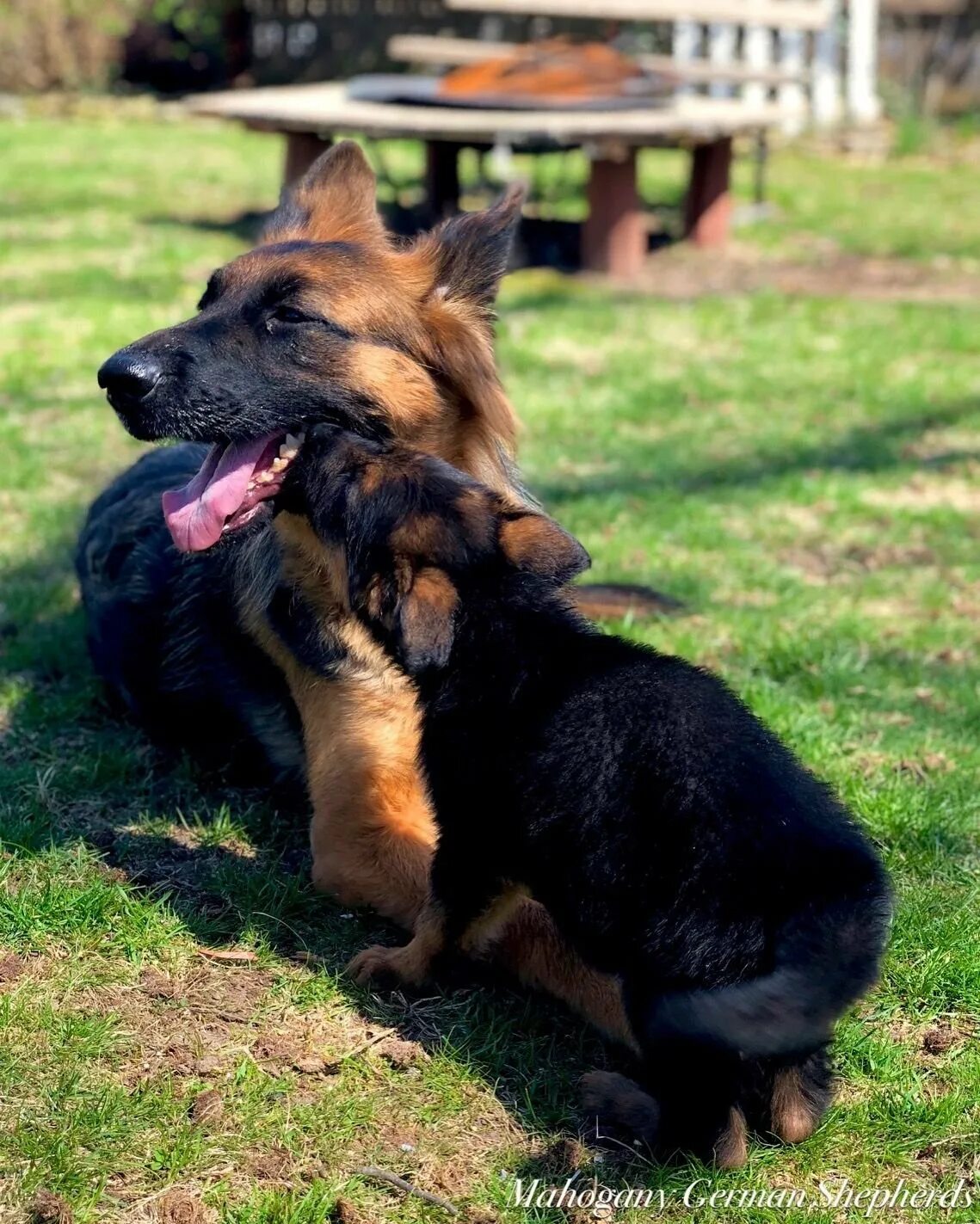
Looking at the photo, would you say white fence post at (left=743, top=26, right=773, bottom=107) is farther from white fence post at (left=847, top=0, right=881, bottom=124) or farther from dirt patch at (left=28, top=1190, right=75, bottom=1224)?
dirt patch at (left=28, top=1190, right=75, bottom=1224)

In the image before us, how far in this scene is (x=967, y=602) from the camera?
5.93m

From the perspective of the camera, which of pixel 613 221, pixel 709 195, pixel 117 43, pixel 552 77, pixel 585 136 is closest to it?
pixel 585 136

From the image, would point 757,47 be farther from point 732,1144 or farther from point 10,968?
point 732,1144

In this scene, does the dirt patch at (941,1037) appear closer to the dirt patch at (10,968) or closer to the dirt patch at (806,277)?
the dirt patch at (10,968)

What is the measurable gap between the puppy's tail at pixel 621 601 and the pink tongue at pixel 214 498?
1.90m

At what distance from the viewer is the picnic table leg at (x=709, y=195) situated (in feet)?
39.9

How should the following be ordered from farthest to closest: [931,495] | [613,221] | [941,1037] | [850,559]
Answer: [613,221]
[931,495]
[850,559]
[941,1037]

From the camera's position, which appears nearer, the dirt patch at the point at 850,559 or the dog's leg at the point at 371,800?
the dog's leg at the point at 371,800

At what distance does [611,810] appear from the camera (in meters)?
2.91

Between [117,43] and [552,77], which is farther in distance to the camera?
[117,43]

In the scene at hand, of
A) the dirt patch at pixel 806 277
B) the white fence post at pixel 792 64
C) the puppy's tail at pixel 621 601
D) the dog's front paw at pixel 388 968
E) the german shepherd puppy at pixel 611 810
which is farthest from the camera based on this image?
the white fence post at pixel 792 64

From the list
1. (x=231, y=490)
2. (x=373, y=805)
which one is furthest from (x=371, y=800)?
(x=231, y=490)

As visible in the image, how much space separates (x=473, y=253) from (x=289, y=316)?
60 centimetres

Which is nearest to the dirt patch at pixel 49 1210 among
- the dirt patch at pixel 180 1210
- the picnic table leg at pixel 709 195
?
the dirt patch at pixel 180 1210
